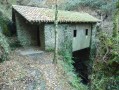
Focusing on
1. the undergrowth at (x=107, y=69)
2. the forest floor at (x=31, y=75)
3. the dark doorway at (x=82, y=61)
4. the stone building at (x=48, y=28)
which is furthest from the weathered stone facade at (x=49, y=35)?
the undergrowth at (x=107, y=69)

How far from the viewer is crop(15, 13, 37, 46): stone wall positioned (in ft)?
62.8

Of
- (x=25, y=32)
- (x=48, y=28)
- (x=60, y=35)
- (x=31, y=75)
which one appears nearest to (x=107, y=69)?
(x=31, y=75)

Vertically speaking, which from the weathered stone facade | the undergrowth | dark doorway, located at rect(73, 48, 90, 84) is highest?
the weathered stone facade

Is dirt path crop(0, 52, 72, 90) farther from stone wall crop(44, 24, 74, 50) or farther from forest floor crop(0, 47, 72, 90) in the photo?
stone wall crop(44, 24, 74, 50)

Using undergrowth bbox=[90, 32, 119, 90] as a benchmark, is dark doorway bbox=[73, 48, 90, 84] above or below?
below

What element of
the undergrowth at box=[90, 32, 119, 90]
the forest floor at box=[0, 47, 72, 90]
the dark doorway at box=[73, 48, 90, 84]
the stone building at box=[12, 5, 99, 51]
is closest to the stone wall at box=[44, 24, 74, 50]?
the stone building at box=[12, 5, 99, 51]

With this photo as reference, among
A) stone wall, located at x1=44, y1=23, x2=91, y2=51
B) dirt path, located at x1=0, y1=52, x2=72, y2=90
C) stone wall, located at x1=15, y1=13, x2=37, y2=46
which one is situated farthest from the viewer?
stone wall, located at x1=15, y1=13, x2=37, y2=46

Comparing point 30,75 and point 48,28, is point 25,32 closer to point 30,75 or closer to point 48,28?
point 48,28

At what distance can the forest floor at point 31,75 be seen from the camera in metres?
10.2

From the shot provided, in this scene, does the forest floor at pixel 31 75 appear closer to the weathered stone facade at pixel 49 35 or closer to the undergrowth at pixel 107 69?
the undergrowth at pixel 107 69

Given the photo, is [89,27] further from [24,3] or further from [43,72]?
[24,3]

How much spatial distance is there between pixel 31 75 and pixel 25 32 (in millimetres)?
8689

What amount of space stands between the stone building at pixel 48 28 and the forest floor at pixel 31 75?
3.46 m

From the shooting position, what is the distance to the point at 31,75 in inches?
450
